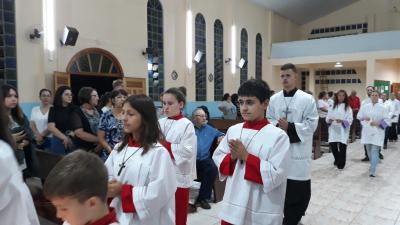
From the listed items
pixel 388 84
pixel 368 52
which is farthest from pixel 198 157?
pixel 388 84

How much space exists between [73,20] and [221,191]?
5.53 m

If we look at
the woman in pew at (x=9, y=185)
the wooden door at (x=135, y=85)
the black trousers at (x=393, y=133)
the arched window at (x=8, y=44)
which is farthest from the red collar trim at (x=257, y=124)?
the black trousers at (x=393, y=133)

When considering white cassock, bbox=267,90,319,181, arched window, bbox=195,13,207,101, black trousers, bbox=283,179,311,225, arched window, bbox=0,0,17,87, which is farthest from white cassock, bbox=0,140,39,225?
arched window, bbox=195,13,207,101

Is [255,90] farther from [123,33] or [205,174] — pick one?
[123,33]

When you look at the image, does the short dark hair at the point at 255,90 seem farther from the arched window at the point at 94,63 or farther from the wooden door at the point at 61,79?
the arched window at the point at 94,63

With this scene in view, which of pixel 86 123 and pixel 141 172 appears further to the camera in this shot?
pixel 86 123

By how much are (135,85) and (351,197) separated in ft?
21.2

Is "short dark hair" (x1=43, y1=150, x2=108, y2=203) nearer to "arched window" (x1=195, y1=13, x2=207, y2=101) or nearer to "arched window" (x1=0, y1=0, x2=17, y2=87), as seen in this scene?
"arched window" (x1=0, y1=0, x2=17, y2=87)

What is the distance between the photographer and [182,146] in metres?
3.04

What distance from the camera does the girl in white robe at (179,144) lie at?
3.01 metres

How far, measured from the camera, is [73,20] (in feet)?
26.6

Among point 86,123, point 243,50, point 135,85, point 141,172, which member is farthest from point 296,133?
point 243,50

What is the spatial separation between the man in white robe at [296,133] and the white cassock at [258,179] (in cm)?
122

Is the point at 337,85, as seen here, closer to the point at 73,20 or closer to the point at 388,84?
the point at 388,84
